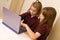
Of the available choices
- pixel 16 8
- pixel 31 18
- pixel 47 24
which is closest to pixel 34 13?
pixel 31 18

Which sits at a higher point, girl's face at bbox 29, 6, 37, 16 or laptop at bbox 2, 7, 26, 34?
girl's face at bbox 29, 6, 37, 16

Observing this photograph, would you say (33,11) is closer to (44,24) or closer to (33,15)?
(33,15)

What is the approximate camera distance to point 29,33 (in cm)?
155

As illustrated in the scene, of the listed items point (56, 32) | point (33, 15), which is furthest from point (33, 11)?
point (56, 32)

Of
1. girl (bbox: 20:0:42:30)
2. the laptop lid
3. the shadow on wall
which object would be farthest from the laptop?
the shadow on wall

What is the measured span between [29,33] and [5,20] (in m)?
0.31

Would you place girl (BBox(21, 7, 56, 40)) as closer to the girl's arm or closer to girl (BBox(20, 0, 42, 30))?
the girl's arm

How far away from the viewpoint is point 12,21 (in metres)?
1.52

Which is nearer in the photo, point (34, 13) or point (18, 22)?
point (18, 22)

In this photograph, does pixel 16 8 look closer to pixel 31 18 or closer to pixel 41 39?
pixel 31 18

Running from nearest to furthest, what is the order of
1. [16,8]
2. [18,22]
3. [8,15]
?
[18,22], [8,15], [16,8]

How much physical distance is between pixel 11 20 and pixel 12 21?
0.02 meters

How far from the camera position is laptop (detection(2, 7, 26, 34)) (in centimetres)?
146

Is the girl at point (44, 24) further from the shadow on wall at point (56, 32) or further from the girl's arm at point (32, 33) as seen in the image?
the shadow on wall at point (56, 32)
